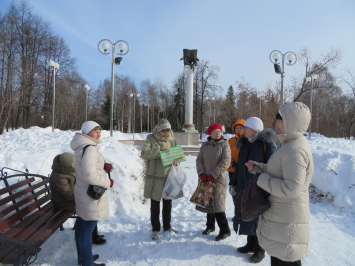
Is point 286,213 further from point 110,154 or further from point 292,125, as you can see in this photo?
point 110,154

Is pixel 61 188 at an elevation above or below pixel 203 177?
below

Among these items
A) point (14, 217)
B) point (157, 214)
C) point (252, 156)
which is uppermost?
point (252, 156)

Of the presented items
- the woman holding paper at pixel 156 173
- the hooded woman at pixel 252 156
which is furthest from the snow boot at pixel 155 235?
the hooded woman at pixel 252 156

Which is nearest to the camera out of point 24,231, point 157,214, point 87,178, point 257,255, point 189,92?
point 87,178

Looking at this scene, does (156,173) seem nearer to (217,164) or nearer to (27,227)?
(217,164)

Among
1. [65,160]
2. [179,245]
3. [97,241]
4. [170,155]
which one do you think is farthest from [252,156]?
[65,160]

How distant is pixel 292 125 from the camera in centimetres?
171

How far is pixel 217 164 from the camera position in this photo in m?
3.25

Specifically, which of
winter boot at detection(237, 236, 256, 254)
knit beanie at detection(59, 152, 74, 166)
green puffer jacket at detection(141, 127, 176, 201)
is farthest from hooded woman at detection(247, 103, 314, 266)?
knit beanie at detection(59, 152, 74, 166)

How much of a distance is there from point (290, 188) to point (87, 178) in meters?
1.91

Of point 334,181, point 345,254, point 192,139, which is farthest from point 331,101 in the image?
point 345,254

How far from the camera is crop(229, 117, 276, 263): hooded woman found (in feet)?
8.89

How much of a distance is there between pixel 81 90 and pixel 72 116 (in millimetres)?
5940

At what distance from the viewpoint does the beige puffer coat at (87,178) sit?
225 cm
